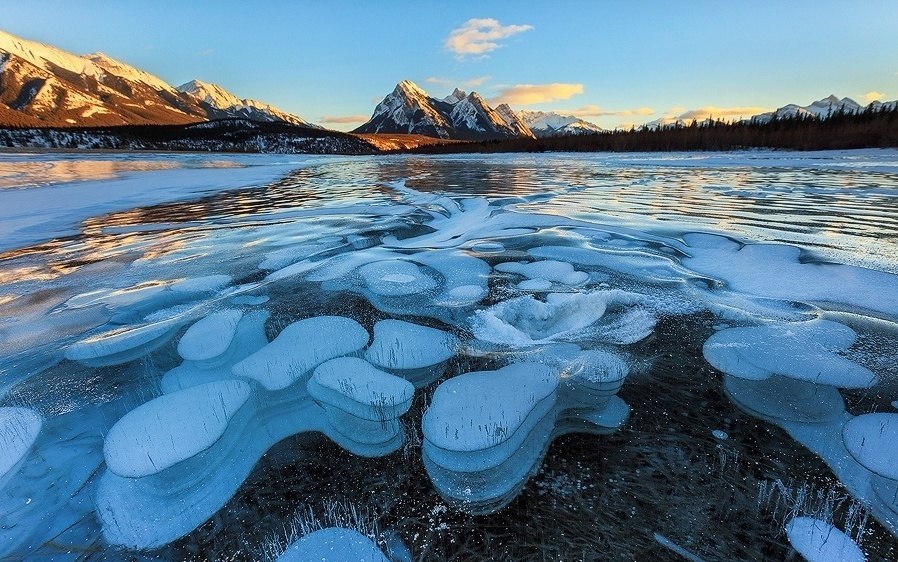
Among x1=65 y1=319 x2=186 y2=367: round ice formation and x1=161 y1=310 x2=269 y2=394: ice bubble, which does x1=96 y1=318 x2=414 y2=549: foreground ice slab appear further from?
x1=65 y1=319 x2=186 y2=367: round ice formation

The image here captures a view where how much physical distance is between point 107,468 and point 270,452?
0.60 m

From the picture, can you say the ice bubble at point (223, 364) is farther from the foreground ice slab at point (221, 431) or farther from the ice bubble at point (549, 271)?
the ice bubble at point (549, 271)

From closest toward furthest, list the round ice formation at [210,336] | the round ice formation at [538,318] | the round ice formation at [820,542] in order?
1. the round ice formation at [820,542]
2. the round ice formation at [210,336]
3. the round ice formation at [538,318]

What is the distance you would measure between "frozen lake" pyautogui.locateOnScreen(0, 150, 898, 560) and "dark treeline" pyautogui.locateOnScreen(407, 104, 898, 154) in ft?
63.8

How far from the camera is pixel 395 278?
3.49 meters

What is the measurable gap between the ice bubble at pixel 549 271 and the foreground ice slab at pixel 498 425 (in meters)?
1.44

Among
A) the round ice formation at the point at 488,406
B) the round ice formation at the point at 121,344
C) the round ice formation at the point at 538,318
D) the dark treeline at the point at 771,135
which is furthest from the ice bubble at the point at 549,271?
the dark treeline at the point at 771,135


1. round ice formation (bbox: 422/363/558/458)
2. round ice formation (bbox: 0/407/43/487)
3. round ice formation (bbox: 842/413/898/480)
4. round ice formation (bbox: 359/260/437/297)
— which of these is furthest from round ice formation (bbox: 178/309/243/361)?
round ice formation (bbox: 842/413/898/480)

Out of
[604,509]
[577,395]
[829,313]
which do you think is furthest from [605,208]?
[604,509]

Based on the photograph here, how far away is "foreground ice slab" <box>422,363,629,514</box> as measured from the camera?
4.64 ft

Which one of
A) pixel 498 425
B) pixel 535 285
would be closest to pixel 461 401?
pixel 498 425

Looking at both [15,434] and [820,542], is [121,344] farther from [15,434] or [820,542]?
[820,542]

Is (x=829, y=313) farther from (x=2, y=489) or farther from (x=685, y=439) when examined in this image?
(x=2, y=489)

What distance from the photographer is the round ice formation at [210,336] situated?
7.54 ft
